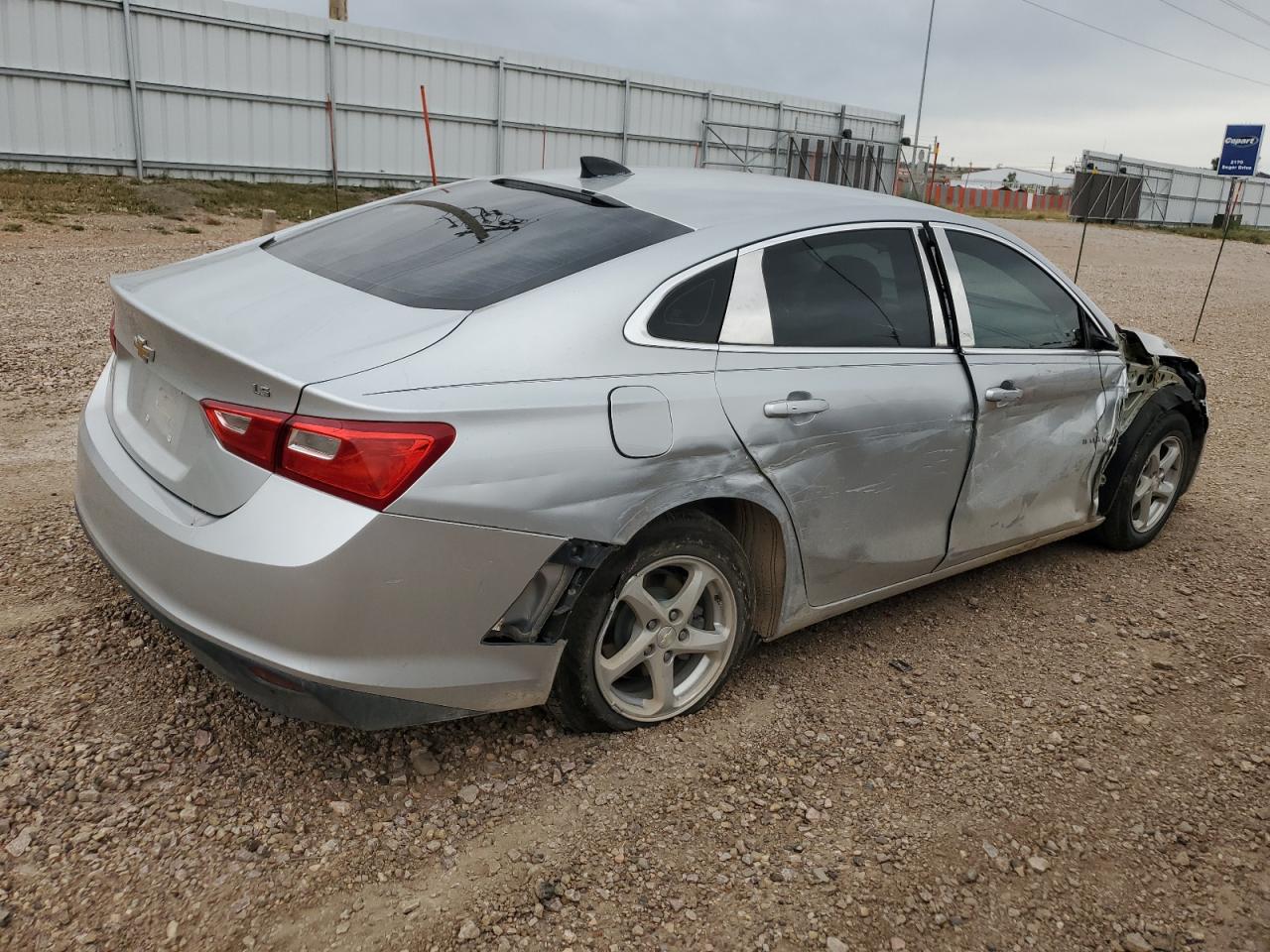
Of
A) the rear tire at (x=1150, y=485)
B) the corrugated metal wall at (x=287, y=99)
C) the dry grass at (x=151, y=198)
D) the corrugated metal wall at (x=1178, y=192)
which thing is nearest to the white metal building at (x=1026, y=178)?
the corrugated metal wall at (x=1178, y=192)

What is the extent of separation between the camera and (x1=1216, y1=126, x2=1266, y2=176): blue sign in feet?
49.4

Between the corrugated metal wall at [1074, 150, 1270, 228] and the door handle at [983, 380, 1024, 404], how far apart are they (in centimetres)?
Answer: 4077

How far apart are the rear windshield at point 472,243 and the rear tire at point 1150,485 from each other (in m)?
2.67

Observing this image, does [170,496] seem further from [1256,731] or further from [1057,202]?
[1057,202]

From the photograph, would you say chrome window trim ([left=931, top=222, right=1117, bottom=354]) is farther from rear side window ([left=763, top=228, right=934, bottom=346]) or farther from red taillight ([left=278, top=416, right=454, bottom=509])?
red taillight ([left=278, top=416, right=454, bottom=509])

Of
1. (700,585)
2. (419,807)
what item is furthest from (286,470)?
(700,585)

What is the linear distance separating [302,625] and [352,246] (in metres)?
1.40

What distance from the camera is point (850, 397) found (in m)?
3.22

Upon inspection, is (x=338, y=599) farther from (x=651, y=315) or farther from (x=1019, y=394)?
(x=1019, y=394)

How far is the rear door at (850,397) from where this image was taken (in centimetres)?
304

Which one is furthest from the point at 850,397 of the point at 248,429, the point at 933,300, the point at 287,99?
the point at 287,99

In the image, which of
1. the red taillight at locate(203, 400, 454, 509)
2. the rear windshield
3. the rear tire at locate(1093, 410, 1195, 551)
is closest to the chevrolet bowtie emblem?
the rear windshield

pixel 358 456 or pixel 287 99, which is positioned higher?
pixel 287 99

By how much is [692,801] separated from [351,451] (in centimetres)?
134
